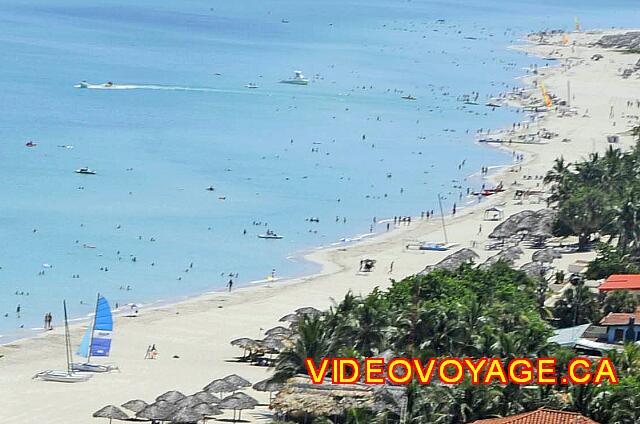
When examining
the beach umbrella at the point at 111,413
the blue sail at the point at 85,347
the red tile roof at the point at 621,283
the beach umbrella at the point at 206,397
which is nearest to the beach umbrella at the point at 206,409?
the beach umbrella at the point at 206,397

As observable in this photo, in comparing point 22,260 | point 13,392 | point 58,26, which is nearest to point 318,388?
point 13,392

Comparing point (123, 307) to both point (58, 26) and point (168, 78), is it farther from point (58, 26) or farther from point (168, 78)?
point (58, 26)

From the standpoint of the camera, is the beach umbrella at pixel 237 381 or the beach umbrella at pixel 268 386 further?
the beach umbrella at pixel 237 381

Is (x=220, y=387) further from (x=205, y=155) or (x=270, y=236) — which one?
(x=205, y=155)

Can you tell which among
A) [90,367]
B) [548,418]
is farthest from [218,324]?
[548,418]

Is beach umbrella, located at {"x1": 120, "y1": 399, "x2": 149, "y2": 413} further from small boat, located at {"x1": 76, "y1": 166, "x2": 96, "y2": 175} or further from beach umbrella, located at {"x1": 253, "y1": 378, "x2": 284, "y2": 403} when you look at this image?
small boat, located at {"x1": 76, "y1": 166, "x2": 96, "y2": 175}

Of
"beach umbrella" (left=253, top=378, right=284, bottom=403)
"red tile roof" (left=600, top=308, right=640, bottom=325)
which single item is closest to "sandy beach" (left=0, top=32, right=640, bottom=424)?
"beach umbrella" (left=253, top=378, right=284, bottom=403)

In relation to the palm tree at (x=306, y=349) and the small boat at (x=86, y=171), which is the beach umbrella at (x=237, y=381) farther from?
the small boat at (x=86, y=171)
